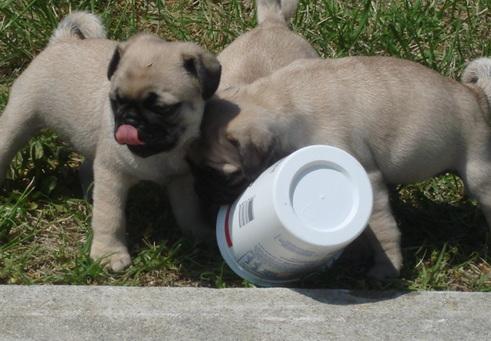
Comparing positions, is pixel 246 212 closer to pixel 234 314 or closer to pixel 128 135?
pixel 234 314

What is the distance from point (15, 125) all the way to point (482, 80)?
247cm

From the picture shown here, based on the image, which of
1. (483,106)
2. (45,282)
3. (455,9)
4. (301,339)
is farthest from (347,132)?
(455,9)

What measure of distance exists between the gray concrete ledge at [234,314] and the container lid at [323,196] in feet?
1.19

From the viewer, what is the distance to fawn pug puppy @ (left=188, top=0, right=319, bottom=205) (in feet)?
15.3

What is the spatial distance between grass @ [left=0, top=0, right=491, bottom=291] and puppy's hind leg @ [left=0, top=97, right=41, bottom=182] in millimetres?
249

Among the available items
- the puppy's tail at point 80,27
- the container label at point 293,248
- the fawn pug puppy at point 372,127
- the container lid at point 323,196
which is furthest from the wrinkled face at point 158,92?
the puppy's tail at point 80,27

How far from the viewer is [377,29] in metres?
6.65

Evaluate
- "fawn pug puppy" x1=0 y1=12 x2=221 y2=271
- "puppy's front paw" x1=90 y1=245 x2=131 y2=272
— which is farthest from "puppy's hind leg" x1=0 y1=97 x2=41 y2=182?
"puppy's front paw" x1=90 y1=245 x2=131 y2=272

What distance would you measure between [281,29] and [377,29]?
1.05m

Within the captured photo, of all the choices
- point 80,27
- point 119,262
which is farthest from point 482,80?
point 80,27

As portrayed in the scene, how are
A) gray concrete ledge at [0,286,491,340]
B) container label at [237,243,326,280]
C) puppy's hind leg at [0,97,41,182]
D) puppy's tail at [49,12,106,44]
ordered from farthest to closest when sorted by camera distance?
puppy's tail at [49,12,106,44], puppy's hind leg at [0,97,41,182], container label at [237,243,326,280], gray concrete ledge at [0,286,491,340]

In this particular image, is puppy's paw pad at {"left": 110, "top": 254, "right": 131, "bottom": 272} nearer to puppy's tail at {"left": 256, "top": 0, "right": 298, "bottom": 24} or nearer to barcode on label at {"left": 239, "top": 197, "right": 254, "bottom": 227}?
barcode on label at {"left": 239, "top": 197, "right": 254, "bottom": 227}

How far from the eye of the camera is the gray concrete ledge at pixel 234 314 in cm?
416

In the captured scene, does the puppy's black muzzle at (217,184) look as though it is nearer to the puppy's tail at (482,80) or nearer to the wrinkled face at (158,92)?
the wrinkled face at (158,92)
